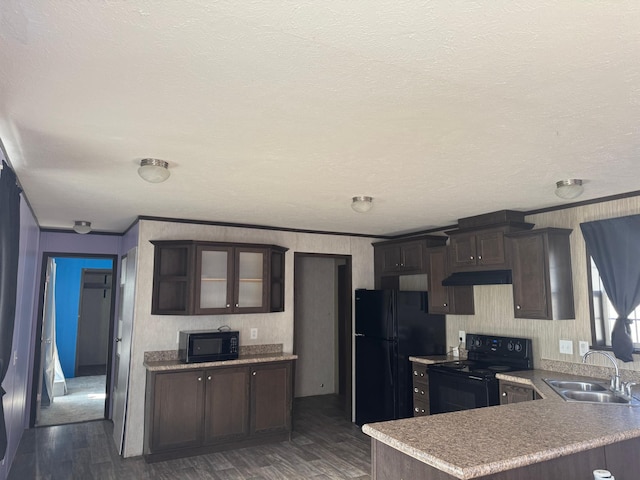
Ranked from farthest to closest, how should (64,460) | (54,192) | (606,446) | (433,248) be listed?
1. (433,248)
2. (64,460)
3. (54,192)
4. (606,446)

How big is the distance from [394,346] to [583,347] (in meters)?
1.92

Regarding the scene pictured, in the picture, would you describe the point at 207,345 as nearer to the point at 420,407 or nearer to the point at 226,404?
the point at 226,404

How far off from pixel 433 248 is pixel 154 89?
384cm

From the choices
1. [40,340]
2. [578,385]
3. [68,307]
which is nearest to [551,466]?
[578,385]

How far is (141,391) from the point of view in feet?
14.9

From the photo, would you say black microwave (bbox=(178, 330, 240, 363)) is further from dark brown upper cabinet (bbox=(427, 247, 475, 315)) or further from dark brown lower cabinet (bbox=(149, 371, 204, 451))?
dark brown upper cabinet (bbox=(427, 247, 475, 315))

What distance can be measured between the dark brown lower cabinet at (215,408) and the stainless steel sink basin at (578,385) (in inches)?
104

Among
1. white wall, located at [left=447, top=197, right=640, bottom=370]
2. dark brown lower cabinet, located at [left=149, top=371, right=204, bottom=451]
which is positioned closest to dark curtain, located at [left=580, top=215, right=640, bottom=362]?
white wall, located at [left=447, top=197, right=640, bottom=370]

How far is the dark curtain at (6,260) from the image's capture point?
7.34 feet

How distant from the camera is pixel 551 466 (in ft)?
6.79

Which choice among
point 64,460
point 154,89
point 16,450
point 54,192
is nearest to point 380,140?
point 154,89

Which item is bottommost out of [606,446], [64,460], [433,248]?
[64,460]

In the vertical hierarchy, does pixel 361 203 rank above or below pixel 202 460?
above

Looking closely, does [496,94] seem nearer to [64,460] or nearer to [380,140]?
[380,140]
